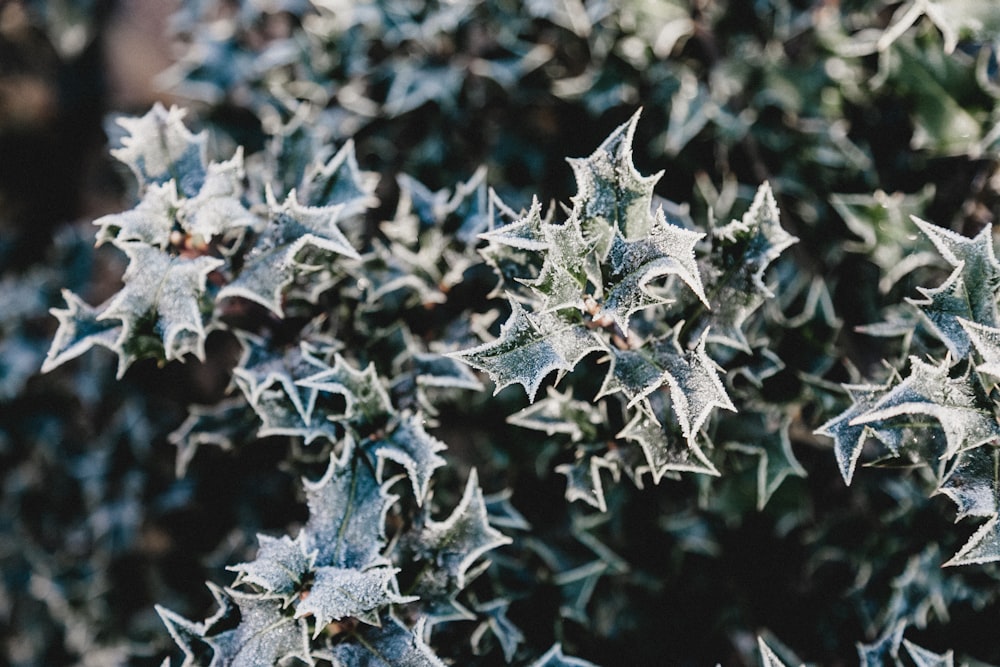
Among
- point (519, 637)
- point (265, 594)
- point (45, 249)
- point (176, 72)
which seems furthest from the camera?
Answer: point (45, 249)

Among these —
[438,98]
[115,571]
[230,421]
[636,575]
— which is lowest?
[115,571]

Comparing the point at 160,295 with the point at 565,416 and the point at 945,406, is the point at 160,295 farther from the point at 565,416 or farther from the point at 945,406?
the point at 945,406

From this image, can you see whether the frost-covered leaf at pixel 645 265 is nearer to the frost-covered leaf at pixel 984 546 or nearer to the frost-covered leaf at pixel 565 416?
the frost-covered leaf at pixel 565 416

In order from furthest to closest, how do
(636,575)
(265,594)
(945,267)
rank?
1. (636,575)
2. (945,267)
3. (265,594)

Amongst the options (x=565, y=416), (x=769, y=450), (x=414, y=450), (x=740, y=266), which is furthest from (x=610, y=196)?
(x=769, y=450)

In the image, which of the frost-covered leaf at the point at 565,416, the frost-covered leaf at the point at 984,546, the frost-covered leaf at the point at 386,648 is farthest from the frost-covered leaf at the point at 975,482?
the frost-covered leaf at the point at 386,648

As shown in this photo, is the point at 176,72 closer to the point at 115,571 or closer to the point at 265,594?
the point at 115,571

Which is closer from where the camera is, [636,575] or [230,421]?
[230,421]

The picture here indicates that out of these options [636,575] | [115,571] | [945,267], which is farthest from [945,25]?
[115,571]
